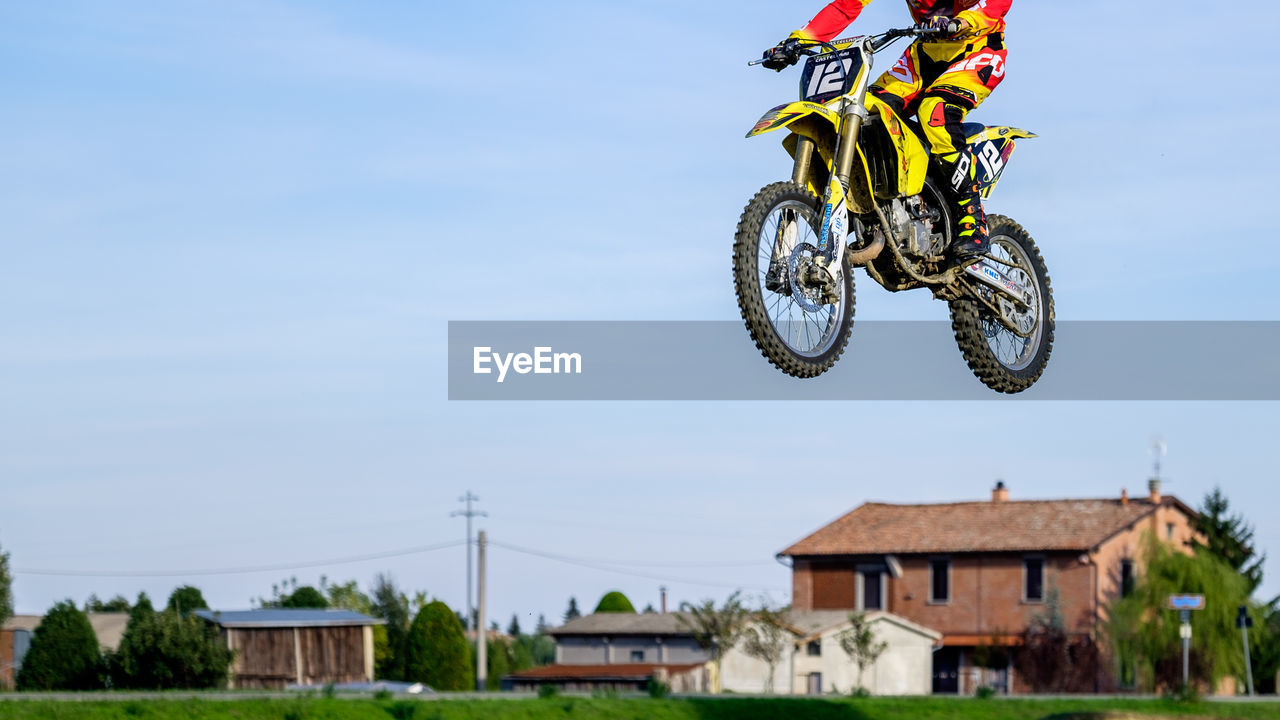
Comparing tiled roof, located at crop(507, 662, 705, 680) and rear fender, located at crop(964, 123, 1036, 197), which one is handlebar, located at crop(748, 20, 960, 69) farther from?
tiled roof, located at crop(507, 662, 705, 680)

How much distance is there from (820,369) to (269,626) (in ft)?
221

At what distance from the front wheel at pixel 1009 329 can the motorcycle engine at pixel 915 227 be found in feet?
2.00

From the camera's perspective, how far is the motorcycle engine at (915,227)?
10641mm

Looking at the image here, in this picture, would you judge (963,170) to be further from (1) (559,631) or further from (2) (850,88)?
(1) (559,631)

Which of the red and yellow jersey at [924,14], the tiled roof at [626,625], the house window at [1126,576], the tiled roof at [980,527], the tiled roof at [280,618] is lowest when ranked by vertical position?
the tiled roof at [626,625]

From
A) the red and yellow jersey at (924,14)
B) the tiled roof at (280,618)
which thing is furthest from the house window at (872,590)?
the red and yellow jersey at (924,14)

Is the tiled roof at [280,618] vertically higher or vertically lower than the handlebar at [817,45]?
lower

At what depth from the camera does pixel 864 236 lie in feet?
34.0

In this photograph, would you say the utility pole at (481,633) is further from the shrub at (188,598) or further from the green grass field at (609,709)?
the green grass field at (609,709)

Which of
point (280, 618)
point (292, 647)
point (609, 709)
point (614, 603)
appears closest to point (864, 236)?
point (609, 709)

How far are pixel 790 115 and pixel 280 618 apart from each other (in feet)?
227

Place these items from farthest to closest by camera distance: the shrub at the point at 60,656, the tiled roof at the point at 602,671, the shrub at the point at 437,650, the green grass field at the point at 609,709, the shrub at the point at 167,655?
the shrub at the point at 437,650 < the tiled roof at the point at 602,671 < the shrub at the point at 60,656 < the shrub at the point at 167,655 < the green grass field at the point at 609,709

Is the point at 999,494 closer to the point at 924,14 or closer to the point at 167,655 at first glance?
the point at 167,655

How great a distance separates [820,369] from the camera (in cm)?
918
